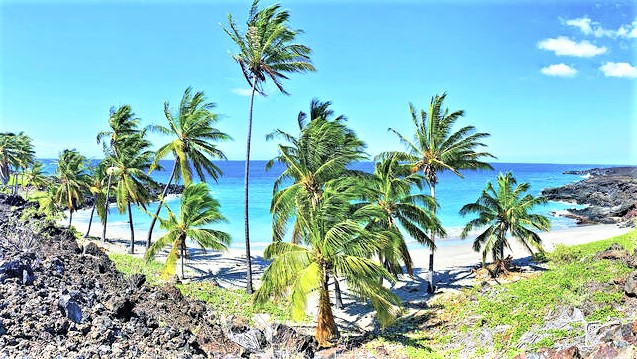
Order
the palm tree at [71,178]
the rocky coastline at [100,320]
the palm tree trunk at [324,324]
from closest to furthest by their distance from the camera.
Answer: the rocky coastline at [100,320] → the palm tree trunk at [324,324] → the palm tree at [71,178]

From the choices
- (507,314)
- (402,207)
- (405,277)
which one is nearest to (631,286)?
(507,314)

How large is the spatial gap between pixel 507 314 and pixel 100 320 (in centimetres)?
1079

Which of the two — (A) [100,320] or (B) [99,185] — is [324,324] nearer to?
(A) [100,320]

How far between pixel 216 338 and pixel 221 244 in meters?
8.60

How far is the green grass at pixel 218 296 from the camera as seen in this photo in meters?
14.8

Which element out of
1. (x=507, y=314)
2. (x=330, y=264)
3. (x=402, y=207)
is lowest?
(x=507, y=314)

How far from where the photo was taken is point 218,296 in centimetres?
1639

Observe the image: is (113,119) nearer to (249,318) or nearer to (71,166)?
(71,166)

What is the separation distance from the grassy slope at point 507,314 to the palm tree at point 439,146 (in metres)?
3.77

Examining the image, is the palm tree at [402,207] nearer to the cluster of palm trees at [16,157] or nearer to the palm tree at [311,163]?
the palm tree at [311,163]

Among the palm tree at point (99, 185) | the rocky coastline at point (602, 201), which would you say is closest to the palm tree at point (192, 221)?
the palm tree at point (99, 185)

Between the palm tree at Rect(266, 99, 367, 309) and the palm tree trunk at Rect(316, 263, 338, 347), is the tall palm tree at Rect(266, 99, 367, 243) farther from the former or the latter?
the palm tree trunk at Rect(316, 263, 338, 347)

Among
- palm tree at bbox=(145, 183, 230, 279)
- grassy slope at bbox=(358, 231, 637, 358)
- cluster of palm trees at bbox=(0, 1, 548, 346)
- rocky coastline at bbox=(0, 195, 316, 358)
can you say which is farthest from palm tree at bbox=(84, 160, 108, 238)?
grassy slope at bbox=(358, 231, 637, 358)

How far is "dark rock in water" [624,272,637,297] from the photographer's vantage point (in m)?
10.2
